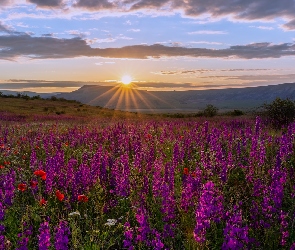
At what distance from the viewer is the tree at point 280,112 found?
60.5ft

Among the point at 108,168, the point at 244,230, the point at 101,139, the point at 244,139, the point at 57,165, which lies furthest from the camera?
the point at 101,139

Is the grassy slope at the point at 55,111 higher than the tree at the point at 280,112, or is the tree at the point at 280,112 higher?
the tree at the point at 280,112

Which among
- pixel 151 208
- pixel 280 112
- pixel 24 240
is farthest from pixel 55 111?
pixel 24 240

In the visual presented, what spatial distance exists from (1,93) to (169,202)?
69918 millimetres

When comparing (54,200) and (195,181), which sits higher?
(195,181)

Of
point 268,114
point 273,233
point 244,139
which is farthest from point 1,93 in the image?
point 273,233

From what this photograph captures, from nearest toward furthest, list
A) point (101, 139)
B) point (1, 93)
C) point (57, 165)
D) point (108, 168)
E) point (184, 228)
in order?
point (184, 228), point (57, 165), point (108, 168), point (101, 139), point (1, 93)

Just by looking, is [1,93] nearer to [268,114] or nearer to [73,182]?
[268,114]

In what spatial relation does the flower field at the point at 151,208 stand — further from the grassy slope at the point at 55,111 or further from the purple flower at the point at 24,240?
the grassy slope at the point at 55,111

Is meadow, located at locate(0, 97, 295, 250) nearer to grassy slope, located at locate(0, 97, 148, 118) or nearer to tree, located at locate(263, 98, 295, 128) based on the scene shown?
tree, located at locate(263, 98, 295, 128)

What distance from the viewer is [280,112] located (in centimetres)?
1905

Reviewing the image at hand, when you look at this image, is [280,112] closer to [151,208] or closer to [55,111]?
[151,208]

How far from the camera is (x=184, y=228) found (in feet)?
14.4

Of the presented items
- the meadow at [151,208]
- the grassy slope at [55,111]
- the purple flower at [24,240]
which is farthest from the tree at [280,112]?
the grassy slope at [55,111]
